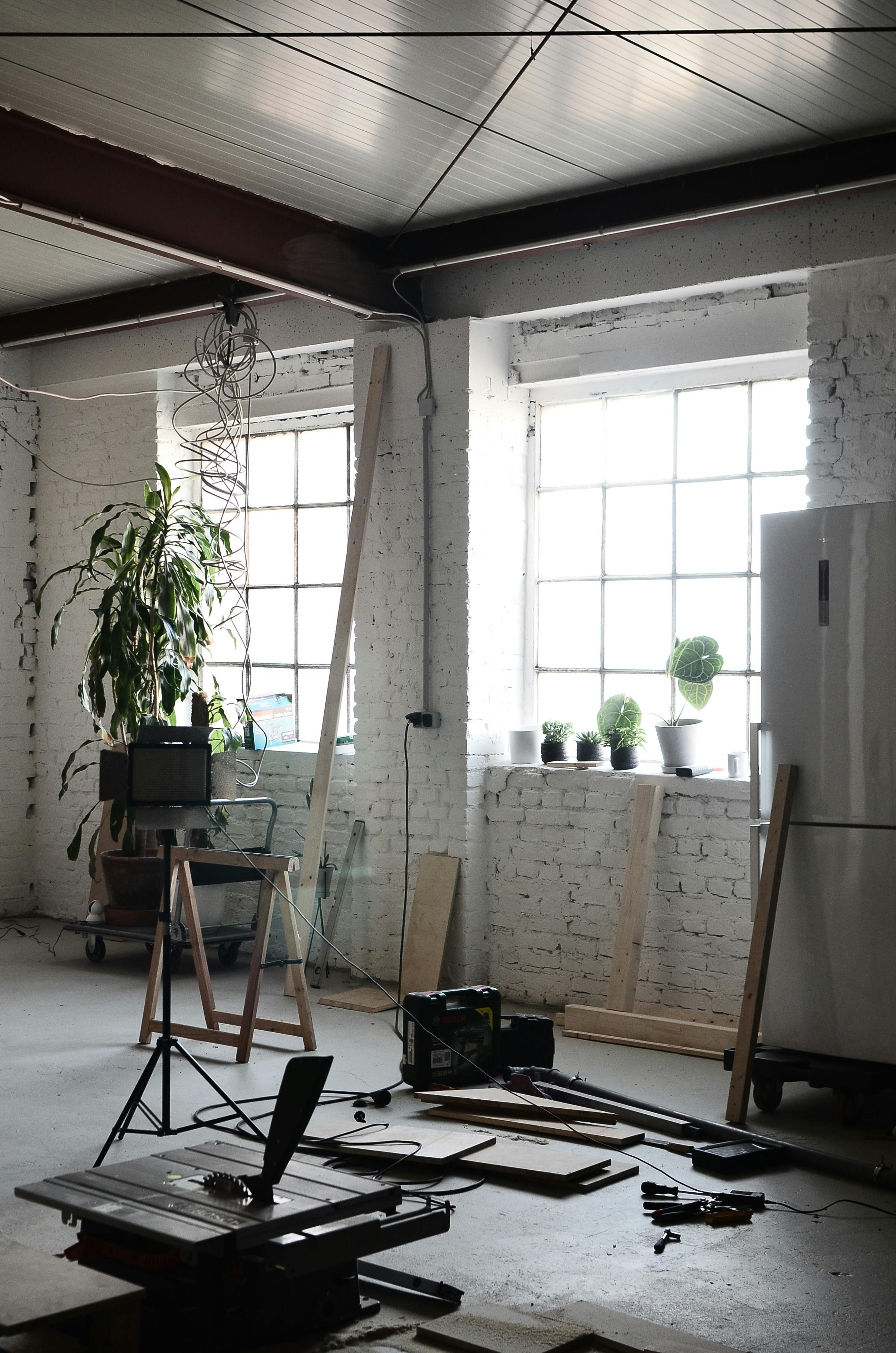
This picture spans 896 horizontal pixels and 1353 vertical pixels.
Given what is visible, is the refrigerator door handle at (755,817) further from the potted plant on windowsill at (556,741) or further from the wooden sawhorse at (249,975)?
the wooden sawhorse at (249,975)

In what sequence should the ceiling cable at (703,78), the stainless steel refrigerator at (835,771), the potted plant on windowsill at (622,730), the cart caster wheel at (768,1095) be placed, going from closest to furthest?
the ceiling cable at (703,78)
the stainless steel refrigerator at (835,771)
the cart caster wheel at (768,1095)
the potted plant on windowsill at (622,730)

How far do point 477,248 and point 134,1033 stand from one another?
3406 mm

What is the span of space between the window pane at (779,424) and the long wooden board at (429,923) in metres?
2.14

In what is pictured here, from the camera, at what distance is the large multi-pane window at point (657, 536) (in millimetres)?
5543

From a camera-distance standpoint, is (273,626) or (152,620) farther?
(273,626)

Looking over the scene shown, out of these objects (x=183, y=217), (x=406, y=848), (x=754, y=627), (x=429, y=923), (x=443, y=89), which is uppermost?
(x=443, y=89)

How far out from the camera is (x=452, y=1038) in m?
4.58

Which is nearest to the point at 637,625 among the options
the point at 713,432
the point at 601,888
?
the point at 713,432

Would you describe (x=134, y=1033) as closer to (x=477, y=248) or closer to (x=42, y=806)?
(x=42, y=806)

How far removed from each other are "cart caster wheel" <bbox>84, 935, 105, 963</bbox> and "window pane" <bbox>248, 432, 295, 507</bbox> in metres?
2.38

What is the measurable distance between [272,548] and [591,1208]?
439 cm

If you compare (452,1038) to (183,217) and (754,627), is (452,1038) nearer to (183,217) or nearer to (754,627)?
(754,627)

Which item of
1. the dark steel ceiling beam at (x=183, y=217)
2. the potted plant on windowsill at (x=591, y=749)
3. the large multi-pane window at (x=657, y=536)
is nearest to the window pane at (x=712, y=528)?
the large multi-pane window at (x=657, y=536)

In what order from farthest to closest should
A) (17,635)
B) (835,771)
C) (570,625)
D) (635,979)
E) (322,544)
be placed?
(17,635)
(322,544)
(570,625)
(635,979)
(835,771)
